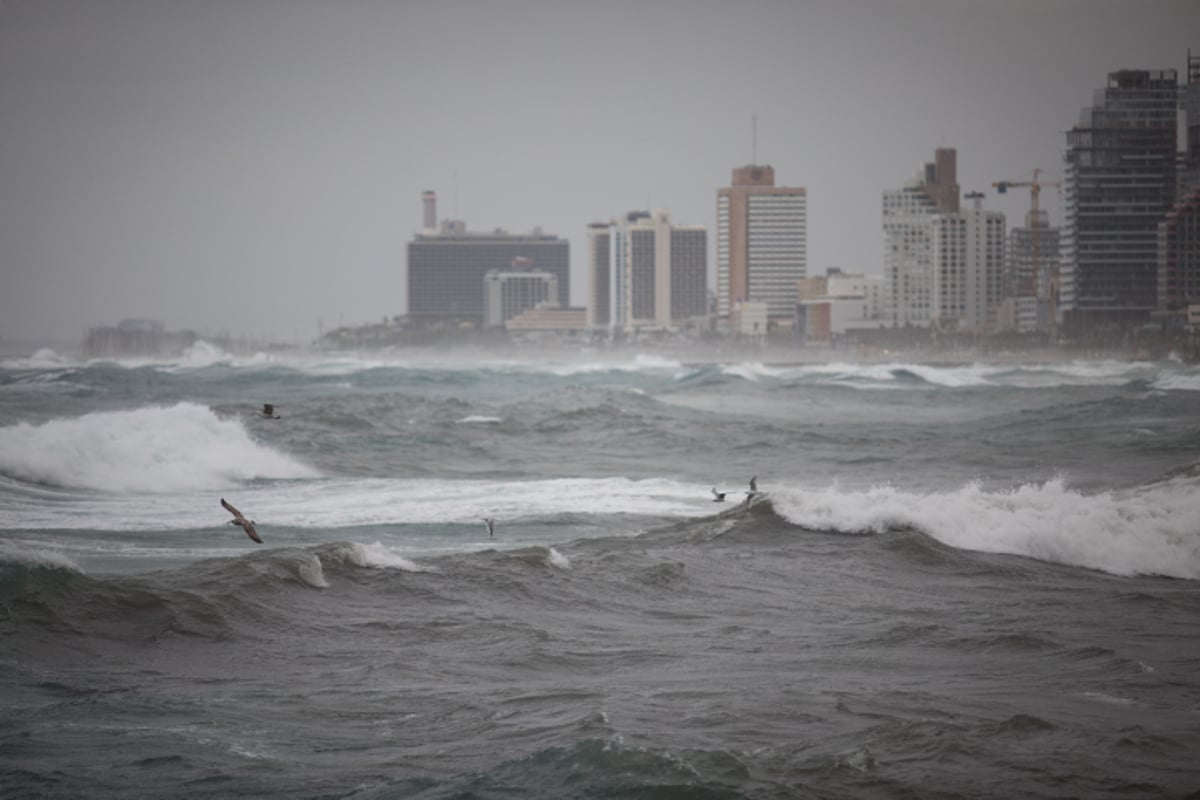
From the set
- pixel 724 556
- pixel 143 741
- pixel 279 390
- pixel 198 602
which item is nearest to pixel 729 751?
pixel 143 741

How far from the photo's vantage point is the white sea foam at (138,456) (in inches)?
1105

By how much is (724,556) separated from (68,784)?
1110 cm

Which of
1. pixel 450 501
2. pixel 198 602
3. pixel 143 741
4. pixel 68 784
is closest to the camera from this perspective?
pixel 68 784

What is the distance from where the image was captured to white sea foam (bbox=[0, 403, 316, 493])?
28062 mm

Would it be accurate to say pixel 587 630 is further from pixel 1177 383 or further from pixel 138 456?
pixel 1177 383

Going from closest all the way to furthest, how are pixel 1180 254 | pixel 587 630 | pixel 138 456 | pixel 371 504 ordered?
pixel 587 630 < pixel 371 504 < pixel 138 456 < pixel 1180 254

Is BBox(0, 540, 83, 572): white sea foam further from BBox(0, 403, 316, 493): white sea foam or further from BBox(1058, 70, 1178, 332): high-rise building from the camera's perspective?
BBox(1058, 70, 1178, 332): high-rise building

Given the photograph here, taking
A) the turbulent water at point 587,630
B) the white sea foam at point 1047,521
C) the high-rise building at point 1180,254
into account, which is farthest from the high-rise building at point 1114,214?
the white sea foam at point 1047,521

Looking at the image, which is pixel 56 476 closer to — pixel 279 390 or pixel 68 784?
pixel 68 784

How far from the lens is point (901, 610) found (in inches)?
598

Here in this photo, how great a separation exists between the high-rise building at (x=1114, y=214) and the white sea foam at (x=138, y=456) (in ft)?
481

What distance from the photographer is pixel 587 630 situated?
14250 millimetres

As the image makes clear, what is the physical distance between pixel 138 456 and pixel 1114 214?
546ft

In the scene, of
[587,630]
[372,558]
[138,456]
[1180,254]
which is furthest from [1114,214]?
[587,630]
